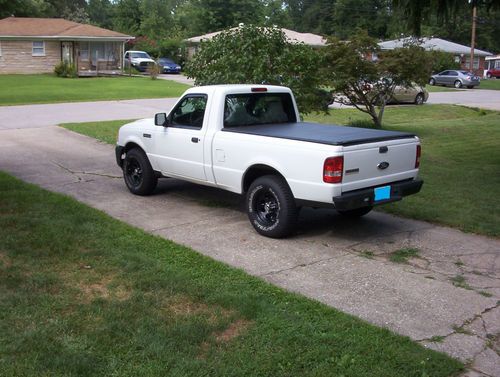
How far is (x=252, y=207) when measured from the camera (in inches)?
278

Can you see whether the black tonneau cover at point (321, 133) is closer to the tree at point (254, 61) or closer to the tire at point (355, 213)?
the tire at point (355, 213)

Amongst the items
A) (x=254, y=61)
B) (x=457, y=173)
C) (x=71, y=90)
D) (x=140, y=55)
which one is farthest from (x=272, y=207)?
(x=140, y=55)

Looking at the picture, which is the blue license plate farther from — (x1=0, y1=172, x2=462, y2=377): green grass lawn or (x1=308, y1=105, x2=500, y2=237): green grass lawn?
(x1=0, y1=172, x2=462, y2=377): green grass lawn

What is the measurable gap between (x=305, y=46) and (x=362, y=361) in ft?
32.8

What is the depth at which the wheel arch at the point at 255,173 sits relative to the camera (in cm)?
686

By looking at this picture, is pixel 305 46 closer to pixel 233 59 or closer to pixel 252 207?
pixel 233 59

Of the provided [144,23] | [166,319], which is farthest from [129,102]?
[144,23]

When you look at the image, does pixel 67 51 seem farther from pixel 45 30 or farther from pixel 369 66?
pixel 369 66

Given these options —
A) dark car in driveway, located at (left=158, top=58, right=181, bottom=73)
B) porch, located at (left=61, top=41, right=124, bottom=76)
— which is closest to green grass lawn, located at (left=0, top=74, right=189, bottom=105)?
porch, located at (left=61, top=41, right=124, bottom=76)

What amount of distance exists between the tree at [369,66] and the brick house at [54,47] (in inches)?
1170

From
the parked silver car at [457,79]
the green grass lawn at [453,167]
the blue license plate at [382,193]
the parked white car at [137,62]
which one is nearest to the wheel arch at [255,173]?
the blue license plate at [382,193]

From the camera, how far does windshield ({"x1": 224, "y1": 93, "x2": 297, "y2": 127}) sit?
25.4 feet

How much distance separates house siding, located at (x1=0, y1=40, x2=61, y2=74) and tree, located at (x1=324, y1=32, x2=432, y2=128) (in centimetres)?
3235

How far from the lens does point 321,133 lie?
6.93 metres
